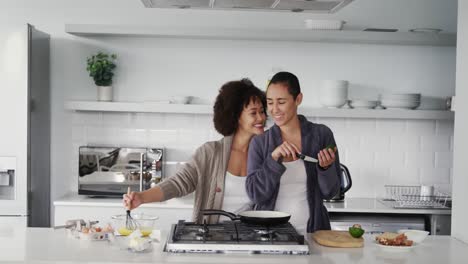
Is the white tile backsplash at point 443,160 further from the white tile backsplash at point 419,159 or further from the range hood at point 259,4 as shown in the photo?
the range hood at point 259,4

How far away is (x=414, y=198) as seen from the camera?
17.5 ft

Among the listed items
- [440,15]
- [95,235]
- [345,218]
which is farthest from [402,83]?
[95,235]

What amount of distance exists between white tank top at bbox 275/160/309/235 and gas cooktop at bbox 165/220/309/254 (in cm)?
37

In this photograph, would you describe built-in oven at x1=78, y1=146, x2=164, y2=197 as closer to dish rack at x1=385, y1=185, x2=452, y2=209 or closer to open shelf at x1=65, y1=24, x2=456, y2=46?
open shelf at x1=65, y1=24, x2=456, y2=46

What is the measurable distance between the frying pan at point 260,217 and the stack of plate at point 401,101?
2482 mm

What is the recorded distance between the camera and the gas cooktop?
2.97 m

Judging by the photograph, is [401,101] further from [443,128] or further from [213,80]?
[213,80]

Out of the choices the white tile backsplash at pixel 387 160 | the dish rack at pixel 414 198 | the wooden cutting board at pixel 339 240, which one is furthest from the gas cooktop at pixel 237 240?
the white tile backsplash at pixel 387 160

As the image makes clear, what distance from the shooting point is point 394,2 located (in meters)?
5.70

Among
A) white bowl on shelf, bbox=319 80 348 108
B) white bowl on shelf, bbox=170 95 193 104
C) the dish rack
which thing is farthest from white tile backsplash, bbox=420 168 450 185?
white bowl on shelf, bbox=170 95 193 104

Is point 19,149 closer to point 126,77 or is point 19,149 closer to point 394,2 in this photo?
point 126,77

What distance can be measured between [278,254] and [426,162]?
3.10 metres

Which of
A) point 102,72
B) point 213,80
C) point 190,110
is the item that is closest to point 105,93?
point 102,72

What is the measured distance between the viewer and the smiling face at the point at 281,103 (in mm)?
3673
